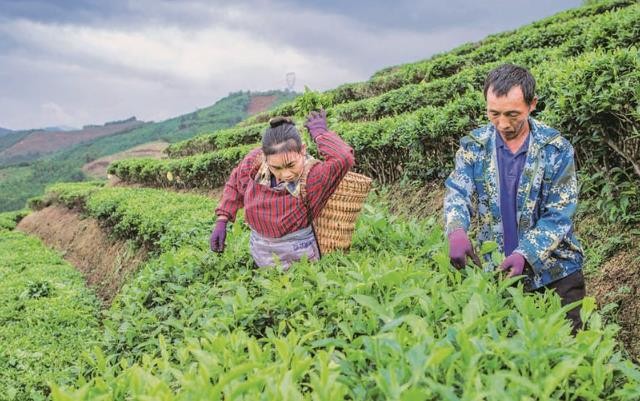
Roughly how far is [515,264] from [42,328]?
6.29 metres

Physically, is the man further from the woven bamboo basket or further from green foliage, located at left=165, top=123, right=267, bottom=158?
green foliage, located at left=165, top=123, right=267, bottom=158

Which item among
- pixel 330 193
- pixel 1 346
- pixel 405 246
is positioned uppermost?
pixel 330 193

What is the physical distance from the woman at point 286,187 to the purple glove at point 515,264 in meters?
1.12

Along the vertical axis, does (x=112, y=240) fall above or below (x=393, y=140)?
below

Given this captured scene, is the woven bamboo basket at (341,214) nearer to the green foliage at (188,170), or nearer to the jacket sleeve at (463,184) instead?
the jacket sleeve at (463,184)

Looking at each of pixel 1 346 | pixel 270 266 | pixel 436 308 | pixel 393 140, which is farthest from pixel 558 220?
pixel 1 346

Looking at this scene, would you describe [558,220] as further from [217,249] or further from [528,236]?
[217,249]

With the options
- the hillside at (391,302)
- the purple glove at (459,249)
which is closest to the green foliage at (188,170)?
the hillside at (391,302)

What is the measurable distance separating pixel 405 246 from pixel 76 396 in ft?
7.36

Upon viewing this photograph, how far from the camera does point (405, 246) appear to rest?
11.1 ft

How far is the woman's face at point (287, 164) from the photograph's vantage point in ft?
10.3

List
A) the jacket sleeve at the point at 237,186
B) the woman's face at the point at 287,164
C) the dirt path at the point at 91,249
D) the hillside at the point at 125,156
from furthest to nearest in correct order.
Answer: the hillside at the point at 125,156
the dirt path at the point at 91,249
the jacket sleeve at the point at 237,186
the woman's face at the point at 287,164

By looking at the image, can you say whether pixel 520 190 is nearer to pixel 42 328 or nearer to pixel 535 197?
pixel 535 197

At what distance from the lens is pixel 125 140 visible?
85.5 m
